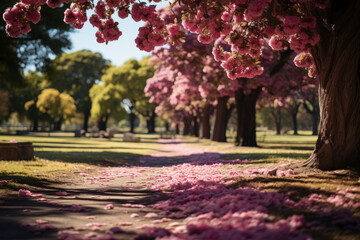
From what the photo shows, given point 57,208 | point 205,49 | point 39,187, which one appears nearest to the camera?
point 57,208

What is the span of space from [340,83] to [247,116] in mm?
15927

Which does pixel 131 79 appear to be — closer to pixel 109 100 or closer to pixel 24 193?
pixel 109 100

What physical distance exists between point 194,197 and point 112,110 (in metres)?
52.5

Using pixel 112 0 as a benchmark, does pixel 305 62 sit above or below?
below

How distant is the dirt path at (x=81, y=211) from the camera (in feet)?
15.8

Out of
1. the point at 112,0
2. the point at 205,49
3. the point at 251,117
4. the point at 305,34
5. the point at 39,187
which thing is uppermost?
the point at 205,49

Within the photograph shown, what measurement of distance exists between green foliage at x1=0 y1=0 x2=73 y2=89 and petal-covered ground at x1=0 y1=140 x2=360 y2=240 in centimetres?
1151

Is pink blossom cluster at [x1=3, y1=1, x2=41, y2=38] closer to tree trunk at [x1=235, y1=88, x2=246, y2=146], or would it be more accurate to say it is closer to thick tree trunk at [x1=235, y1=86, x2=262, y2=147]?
thick tree trunk at [x1=235, y1=86, x2=262, y2=147]

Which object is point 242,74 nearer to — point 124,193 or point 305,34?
point 305,34

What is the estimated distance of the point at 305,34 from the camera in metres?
7.24

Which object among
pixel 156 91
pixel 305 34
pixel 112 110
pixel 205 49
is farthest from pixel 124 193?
pixel 112 110

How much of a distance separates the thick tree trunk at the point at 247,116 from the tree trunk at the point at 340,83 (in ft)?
49.9

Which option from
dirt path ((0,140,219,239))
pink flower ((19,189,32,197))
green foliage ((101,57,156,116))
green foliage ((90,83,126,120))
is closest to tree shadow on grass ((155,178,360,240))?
dirt path ((0,140,219,239))

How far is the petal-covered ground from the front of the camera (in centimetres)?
454
